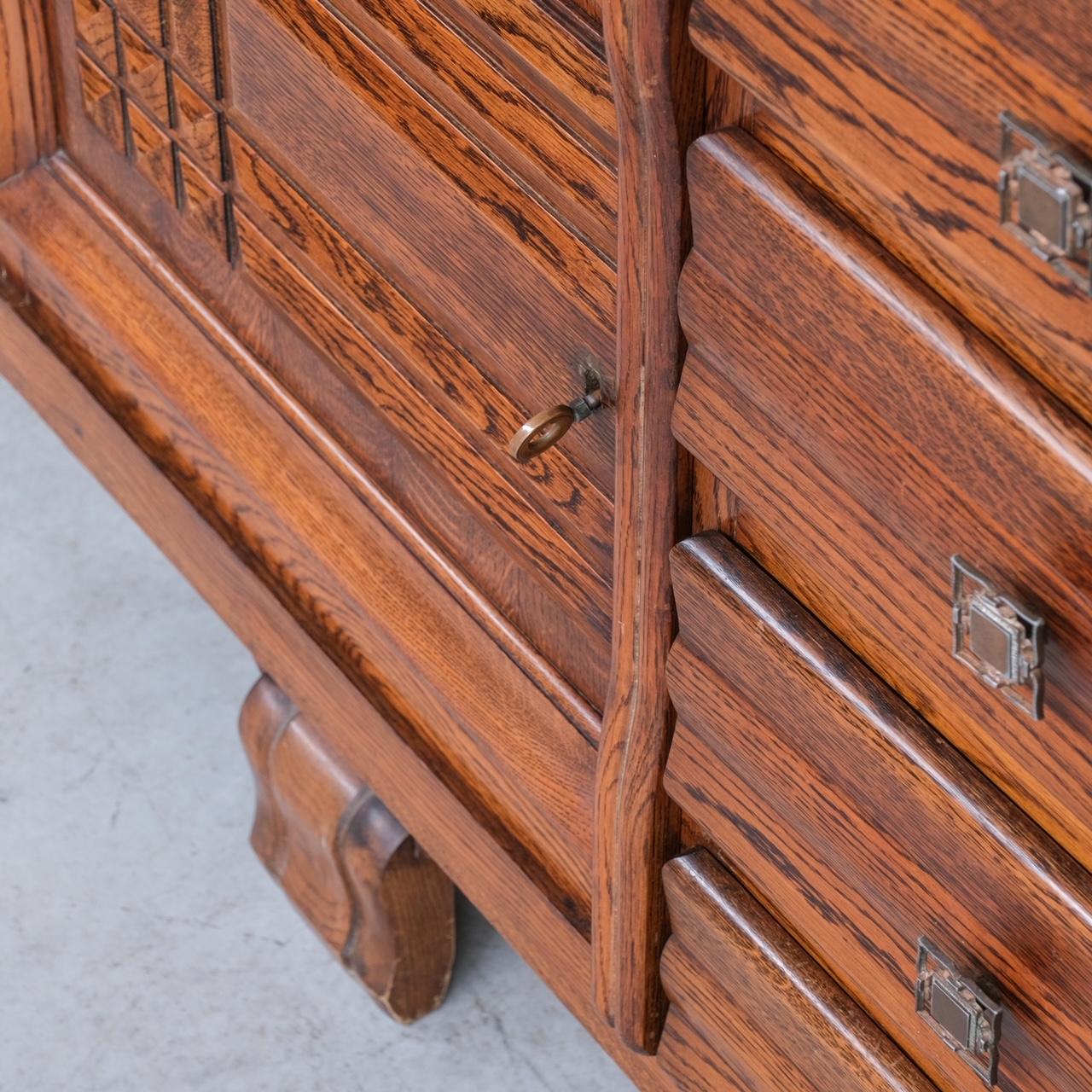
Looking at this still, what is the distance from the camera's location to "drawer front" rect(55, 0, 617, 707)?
0.71 meters

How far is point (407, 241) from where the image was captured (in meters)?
0.80

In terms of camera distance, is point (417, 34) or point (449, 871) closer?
point (417, 34)

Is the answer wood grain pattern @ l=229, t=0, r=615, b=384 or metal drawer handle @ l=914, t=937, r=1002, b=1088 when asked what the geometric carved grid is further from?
metal drawer handle @ l=914, t=937, r=1002, b=1088

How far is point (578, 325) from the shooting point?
28.1 inches

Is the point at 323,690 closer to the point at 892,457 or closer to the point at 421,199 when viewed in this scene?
the point at 421,199

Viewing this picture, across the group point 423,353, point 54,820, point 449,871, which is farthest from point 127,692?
point 423,353

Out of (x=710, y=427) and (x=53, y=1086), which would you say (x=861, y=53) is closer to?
(x=710, y=427)

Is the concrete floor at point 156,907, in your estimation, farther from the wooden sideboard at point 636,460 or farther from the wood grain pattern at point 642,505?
the wood grain pattern at point 642,505

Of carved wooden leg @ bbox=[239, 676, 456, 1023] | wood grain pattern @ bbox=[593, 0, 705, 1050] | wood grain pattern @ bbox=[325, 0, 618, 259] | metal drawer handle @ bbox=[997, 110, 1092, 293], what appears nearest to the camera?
metal drawer handle @ bbox=[997, 110, 1092, 293]

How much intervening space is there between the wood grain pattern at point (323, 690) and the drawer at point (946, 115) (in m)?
0.45

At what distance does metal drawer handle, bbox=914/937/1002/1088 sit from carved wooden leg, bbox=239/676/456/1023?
18.1 inches

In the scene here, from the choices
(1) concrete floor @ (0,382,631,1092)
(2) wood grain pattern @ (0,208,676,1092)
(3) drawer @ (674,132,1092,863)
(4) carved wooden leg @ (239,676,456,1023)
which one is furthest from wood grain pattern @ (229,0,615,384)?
(1) concrete floor @ (0,382,631,1092)

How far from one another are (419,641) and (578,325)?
0.23 m

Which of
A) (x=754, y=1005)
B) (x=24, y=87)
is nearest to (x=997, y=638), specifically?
(x=754, y=1005)
